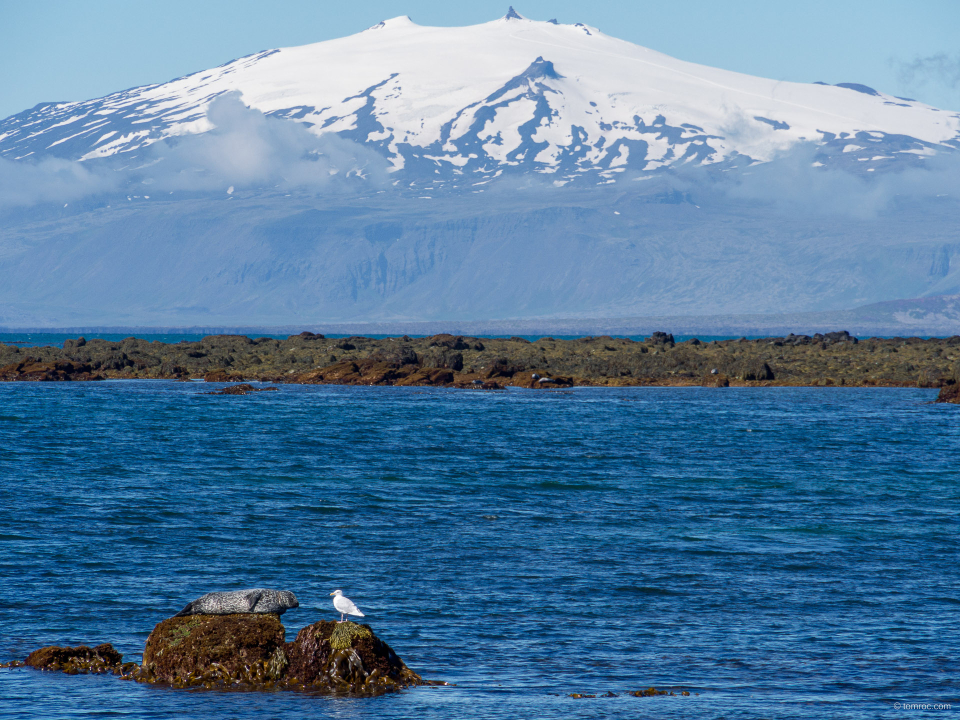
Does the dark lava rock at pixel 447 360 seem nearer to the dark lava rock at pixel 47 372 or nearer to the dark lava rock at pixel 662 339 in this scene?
the dark lava rock at pixel 662 339

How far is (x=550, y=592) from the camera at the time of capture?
2014cm

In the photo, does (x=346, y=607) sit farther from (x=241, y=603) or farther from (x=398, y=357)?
(x=398, y=357)

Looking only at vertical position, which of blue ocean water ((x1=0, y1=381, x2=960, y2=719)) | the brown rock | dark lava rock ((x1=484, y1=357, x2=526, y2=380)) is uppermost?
blue ocean water ((x1=0, y1=381, x2=960, y2=719))

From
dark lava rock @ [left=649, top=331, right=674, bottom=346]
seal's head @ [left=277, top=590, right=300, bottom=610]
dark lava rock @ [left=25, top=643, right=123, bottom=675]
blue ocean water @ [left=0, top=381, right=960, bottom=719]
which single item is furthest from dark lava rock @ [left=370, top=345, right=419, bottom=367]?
dark lava rock @ [left=25, top=643, right=123, bottom=675]

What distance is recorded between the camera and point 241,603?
54.2 ft

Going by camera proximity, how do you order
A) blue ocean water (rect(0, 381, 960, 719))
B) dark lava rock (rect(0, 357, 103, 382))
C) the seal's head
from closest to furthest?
blue ocean water (rect(0, 381, 960, 719)), the seal's head, dark lava rock (rect(0, 357, 103, 382))

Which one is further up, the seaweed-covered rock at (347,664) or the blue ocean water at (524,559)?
the seaweed-covered rock at (347,664)

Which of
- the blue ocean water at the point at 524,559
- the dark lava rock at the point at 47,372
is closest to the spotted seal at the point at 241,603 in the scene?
the blue ocean water at the point at 524,559

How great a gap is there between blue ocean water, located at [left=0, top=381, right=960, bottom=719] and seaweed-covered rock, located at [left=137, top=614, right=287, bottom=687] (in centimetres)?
40

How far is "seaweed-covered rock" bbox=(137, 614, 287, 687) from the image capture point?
50.5ft

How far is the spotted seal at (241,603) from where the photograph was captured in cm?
1638

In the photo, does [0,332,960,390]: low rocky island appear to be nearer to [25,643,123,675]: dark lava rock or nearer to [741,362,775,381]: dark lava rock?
[741,362,775,381]: dark lava rock

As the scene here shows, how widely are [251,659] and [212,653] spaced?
0.50 metres

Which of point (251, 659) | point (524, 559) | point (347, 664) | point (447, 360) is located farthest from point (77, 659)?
point (447, 360)
